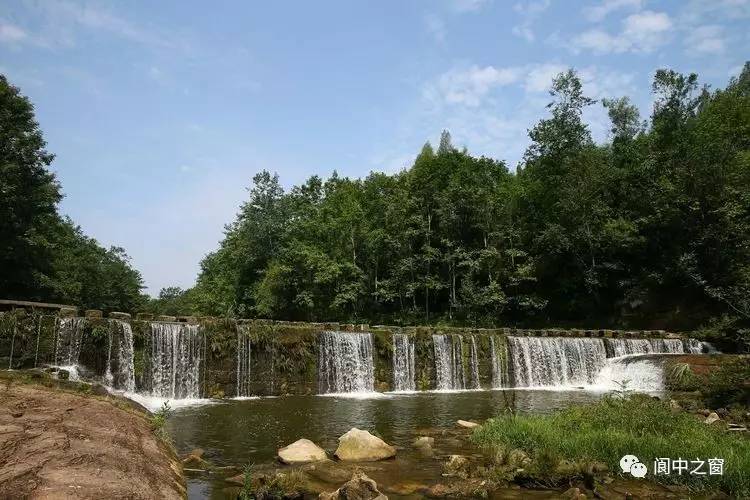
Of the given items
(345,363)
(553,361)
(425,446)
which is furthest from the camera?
(553,361)

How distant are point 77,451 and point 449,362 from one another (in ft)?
63.2

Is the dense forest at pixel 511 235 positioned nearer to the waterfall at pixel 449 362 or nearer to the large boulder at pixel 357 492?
the waterfall at pixel 449 362

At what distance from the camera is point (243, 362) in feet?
64.5

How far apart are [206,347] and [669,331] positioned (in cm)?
2831

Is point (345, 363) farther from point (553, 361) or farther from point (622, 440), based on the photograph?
point (622, 440)

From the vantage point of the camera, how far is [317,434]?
11609mm

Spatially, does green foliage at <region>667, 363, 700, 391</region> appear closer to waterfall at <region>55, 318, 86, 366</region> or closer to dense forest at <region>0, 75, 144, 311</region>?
waterfall at <region>55, 318, 86, 366</region>

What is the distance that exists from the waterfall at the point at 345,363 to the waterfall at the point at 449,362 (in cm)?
337

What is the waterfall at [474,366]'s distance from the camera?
23.8 metres

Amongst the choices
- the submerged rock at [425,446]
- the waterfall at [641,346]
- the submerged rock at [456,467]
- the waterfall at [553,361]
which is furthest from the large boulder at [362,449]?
the waterfall at [641,346]

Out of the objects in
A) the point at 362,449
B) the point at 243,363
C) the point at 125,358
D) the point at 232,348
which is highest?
the point at 232,348

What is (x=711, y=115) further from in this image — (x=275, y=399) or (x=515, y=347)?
(x=275, y=399)

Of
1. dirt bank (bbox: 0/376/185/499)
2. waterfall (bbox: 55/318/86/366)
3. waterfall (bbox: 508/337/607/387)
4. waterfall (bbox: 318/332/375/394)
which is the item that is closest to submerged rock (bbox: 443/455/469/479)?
dirt bank (bbox: 0/376/185/499)

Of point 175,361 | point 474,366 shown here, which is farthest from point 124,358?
point 474,366
